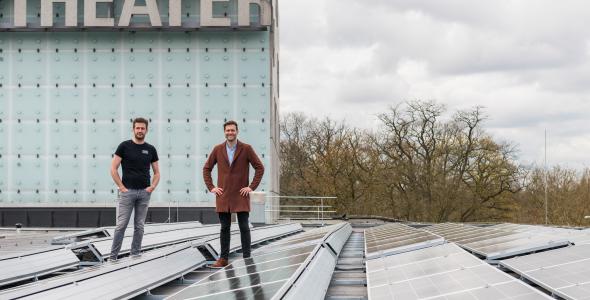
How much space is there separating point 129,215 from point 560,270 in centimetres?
561

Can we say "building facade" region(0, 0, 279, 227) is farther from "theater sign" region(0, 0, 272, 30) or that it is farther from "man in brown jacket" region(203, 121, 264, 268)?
"man in brown jacket" region(203, 121, 264, 268)

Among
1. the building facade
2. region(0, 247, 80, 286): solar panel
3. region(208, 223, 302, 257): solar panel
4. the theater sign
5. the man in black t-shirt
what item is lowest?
region(208, 223, 302, 257): solar panel

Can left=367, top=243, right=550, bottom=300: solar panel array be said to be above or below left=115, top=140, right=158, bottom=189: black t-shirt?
below

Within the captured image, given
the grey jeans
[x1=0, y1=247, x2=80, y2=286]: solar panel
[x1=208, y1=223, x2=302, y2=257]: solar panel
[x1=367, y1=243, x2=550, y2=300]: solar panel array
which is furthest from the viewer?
[x1=208, y1=223, x2=302, y2=257]: solar panel

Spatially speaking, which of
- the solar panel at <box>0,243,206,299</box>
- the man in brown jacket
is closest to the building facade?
the man in brown jacket

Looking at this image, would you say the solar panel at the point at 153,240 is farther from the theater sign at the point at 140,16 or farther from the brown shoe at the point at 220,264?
the theater sign at the point at 140,16

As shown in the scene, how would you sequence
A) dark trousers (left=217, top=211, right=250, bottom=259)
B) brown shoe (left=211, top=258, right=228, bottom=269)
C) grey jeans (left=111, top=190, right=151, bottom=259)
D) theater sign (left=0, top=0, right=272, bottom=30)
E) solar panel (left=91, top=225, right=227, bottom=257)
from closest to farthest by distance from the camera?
brown shoe (left=211, top=258, right=228, bottom=269) < dark trousers (left=217, top=211, right=250, bottom=259) < grey jeans (left=111, top=190, right=151, bottom=259) < solar panel (left=91, top=225, right=227, bottom=257) < theater sign (left=0, top=0, right=272, bottom=30)

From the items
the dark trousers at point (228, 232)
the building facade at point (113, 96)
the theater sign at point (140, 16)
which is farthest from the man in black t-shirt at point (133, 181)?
the theater sign at point (140, 16)

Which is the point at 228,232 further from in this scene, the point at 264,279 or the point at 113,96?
the point at 113,96

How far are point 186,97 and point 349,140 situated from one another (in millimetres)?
22439

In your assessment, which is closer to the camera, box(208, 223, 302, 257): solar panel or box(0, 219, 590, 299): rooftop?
box(0, 219, 590, 299): rooftop

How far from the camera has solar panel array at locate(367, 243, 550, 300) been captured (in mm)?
4605

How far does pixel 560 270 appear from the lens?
6.07 m

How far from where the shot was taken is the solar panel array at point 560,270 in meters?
5.03
